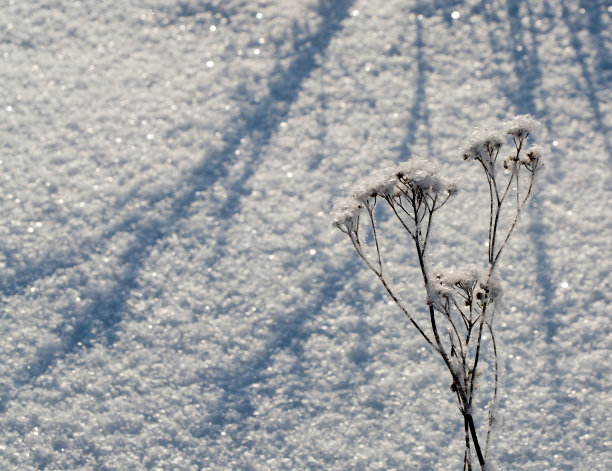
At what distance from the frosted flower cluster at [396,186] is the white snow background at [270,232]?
3.53 feet

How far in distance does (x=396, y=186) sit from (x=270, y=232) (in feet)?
4.85

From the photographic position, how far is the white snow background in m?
2.12

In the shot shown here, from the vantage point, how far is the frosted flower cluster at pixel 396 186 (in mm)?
1250

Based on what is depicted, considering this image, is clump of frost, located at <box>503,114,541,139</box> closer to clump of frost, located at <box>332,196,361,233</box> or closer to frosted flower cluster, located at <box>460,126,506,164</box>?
frosted flower cluster, located at <box>460,126,506,164</box>

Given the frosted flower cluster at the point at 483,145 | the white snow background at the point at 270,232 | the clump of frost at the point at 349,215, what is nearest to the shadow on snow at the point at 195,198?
the white snow background at the point at 270,232

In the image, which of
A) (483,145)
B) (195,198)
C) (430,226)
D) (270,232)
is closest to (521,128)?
(483,145)

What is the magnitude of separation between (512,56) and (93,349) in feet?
8.54

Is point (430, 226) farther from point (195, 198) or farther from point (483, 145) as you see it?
point (195, 198)

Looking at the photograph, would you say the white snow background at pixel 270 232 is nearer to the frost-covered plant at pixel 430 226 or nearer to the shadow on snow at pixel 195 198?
the shadow on snow at pixel 195 198

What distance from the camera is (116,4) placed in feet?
12.5

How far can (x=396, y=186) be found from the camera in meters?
1.29

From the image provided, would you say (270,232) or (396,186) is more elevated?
(270,232)

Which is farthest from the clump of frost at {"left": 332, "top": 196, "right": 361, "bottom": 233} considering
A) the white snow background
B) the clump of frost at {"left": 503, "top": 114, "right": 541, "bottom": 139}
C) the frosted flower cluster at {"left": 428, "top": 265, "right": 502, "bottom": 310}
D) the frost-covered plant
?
the white snow background

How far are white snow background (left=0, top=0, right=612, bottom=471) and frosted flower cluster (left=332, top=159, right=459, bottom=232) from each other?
108 cm
